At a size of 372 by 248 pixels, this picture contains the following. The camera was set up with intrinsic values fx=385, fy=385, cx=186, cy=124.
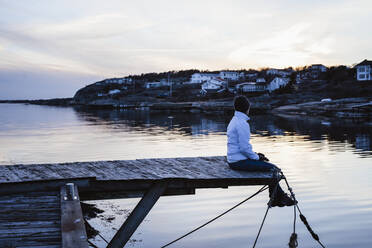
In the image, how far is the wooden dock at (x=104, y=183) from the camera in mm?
6531

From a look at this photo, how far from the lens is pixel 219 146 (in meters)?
32.0

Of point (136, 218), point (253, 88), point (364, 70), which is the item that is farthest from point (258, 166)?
point (253, 88)

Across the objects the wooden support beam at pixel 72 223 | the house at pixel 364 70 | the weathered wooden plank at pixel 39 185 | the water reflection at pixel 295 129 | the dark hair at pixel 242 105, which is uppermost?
the house at pixel 364 70

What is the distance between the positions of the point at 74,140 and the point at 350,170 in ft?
89.0

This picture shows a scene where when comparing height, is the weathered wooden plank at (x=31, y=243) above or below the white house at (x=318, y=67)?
below

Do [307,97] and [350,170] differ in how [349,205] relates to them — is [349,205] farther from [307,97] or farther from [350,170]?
[307,97]

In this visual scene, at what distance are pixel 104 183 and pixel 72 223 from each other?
8.26ft

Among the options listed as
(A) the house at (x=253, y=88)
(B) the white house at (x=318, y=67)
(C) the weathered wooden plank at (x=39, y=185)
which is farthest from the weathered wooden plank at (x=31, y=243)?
(B) the white house at (x=318, y=67)

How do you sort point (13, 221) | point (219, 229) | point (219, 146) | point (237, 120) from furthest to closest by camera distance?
point (219, 146) < point (219, 229) < point (237, 120) < point (13, 221)

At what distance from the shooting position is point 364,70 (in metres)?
113

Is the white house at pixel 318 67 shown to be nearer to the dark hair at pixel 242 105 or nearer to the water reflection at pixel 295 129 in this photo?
the water reflection at pixel 295 129

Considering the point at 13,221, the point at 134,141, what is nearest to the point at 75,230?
the point at 13,221

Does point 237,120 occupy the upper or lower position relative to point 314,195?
upper

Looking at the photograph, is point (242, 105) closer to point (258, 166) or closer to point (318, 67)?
point (258, 166)
